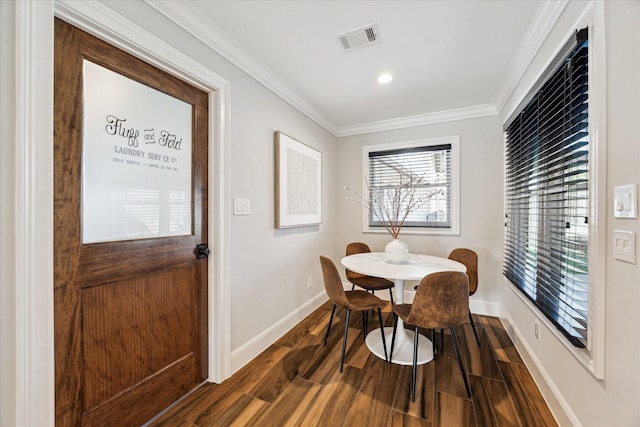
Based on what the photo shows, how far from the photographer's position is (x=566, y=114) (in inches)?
56.6

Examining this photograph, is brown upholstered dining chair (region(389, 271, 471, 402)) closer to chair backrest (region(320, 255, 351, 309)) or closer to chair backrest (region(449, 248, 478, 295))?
chair backrest (region(320, 255, 351, 309))

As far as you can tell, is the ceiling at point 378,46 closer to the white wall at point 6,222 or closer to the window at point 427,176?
the window at point 427,176

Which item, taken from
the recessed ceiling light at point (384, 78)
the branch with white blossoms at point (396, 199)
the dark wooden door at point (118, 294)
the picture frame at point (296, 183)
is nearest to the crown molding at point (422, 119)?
the branch with white blossoms at point (396, 199)

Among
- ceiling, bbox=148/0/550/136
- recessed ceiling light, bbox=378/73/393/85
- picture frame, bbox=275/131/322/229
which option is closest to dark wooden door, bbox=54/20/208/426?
ceiling, bbox=148/0/550/136

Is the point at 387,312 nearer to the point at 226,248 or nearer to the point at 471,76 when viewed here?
the point at 226,248

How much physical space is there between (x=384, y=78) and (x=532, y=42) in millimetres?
1068

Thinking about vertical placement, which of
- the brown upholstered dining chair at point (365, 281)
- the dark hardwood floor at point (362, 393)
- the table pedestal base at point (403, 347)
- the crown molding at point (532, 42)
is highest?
the crown molding at point (532, 42)

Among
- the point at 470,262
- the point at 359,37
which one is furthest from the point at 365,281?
the point at 359,37

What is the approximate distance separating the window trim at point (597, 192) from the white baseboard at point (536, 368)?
41 cm

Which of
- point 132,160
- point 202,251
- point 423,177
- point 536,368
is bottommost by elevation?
point 536,368

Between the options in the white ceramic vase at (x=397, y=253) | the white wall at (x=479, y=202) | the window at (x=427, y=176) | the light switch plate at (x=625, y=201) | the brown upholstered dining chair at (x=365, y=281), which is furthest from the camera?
the window at (x=427, y=176)

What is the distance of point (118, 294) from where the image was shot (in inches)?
53.8

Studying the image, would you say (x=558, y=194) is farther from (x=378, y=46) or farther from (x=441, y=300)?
(x=378, y=46)

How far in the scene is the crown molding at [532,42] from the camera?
152cm
